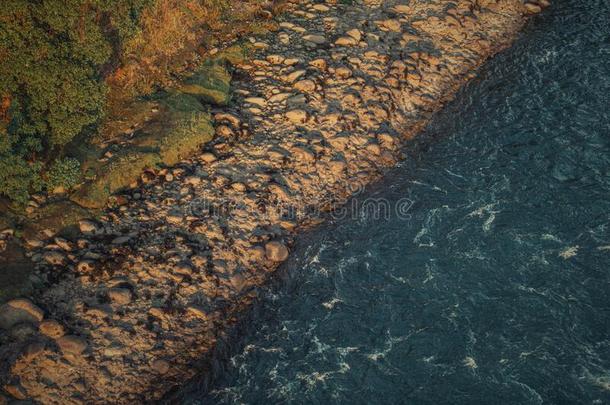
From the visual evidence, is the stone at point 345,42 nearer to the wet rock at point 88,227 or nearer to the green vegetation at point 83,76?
the green vegetation at point 83,76

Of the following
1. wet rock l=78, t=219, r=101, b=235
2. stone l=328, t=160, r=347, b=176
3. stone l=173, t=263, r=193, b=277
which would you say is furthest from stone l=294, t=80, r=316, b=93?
wet rock l=78, t=219, r=101, b=235

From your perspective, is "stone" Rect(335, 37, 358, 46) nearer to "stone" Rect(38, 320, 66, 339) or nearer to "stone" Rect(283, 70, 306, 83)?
"stone" Rect(283, 70, 306, 83)

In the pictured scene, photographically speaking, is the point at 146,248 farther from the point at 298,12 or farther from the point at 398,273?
the point at 298,12

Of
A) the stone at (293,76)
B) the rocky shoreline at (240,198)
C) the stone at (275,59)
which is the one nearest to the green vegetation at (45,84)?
the rocky shoreline at (240,198)

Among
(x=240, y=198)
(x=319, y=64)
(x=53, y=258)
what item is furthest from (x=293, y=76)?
(x=53, y=258)

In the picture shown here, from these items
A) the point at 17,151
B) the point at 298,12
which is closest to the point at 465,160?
the point at 298,12
